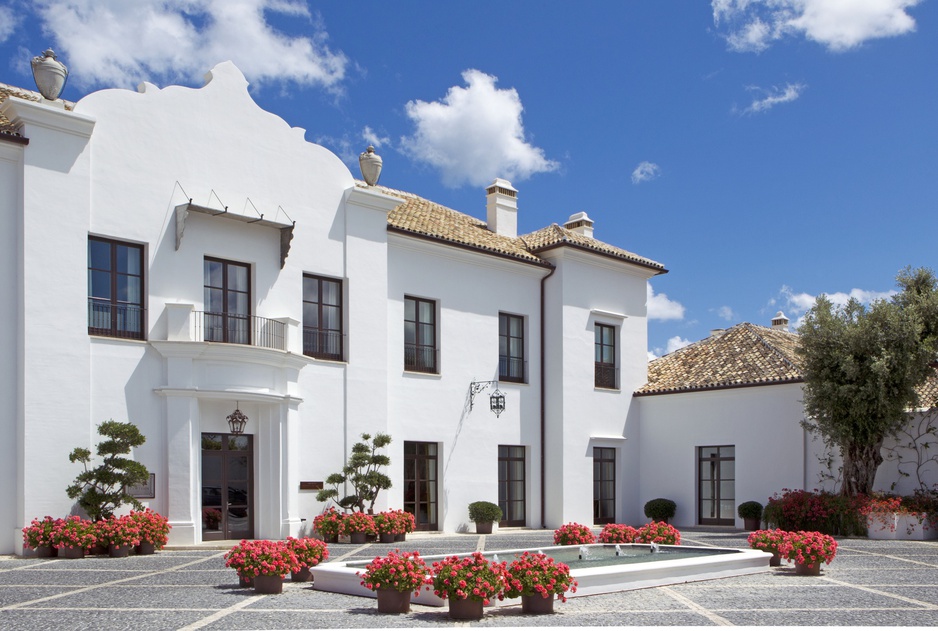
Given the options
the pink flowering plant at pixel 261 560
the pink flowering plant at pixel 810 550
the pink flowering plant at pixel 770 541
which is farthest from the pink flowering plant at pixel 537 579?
the pink flowering plant at pixel 770 541

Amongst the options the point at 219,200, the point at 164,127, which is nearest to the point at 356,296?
the point at 219,200

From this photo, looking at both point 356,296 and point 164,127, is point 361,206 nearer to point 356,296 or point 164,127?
point 356,296

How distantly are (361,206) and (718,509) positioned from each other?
12141 mm

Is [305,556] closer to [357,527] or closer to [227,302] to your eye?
[357,527]

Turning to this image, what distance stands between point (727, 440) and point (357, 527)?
10668 millimetres

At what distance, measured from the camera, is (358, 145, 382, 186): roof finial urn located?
73.8ft

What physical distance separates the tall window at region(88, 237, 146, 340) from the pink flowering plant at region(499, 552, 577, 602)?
1034cm

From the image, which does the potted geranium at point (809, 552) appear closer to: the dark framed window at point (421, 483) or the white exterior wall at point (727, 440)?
the white exterior wall at point (727, 440)

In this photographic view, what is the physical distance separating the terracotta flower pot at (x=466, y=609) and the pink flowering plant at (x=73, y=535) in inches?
333

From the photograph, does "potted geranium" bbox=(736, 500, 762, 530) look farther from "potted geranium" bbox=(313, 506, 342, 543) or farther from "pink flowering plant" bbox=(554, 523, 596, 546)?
"potted geranium" bbox=(313, 506, 342, 543)

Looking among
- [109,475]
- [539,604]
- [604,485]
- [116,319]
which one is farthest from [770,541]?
[116,319]

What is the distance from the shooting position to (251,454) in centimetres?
1984

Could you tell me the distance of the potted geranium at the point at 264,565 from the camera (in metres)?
12.1

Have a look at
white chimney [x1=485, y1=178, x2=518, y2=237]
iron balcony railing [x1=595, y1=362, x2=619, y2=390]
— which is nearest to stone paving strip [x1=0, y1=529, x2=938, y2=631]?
iron balcony railing [x1=595, y1=362, x2=619, y2=390]
